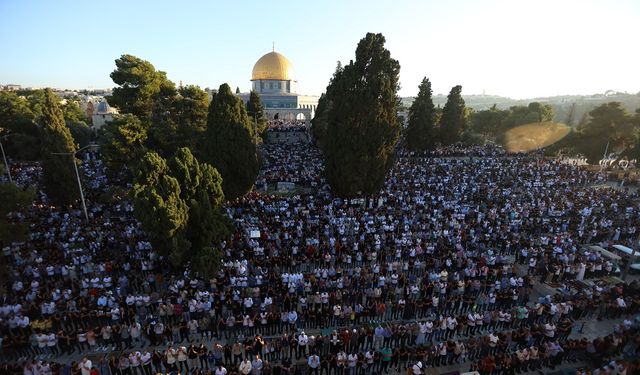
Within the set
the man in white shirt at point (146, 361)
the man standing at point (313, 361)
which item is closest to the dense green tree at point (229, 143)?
the man in white shirt at point (146, 361)

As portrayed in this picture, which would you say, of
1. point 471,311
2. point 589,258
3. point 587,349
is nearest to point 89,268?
point 471,311

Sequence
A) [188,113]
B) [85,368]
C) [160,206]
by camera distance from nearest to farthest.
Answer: [85,368]
[160,206]
[188,113]

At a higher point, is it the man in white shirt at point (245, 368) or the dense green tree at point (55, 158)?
the dense green tree at point (55, 158)

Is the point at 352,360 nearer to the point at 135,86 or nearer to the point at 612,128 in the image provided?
the point at 135,86

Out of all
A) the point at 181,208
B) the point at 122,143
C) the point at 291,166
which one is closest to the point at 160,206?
the point at 181,208

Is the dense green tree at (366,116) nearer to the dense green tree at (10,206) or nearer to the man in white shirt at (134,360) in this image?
the man in white shirt at (134,360)

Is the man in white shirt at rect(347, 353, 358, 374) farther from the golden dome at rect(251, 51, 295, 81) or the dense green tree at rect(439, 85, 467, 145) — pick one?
the golden dome at rect(251, 51, 295, 81)
